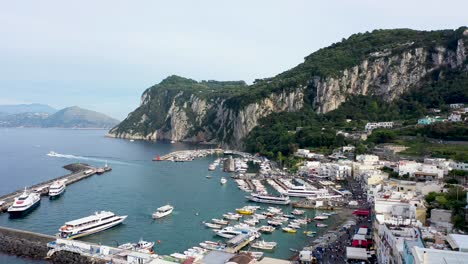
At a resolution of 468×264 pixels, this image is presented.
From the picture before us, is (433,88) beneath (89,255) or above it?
above

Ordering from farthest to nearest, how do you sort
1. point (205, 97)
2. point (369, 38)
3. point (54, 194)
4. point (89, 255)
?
1. point (205, 97)
2. point (369, 38)
3. point (54, 194)
4. point (89, 255)

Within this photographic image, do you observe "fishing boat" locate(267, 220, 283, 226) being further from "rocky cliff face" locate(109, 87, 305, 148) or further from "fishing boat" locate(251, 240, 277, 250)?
"rocky cliff face" locate(109, 87, 305, 148)

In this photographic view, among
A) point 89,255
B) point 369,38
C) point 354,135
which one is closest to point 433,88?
point 354,135

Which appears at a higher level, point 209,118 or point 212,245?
point 209,118

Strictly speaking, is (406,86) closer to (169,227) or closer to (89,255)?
(169,227)

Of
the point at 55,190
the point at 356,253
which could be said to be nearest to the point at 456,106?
the point at 356,253

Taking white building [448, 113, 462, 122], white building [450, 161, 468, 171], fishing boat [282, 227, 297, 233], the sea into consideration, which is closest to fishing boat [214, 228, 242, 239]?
the sea

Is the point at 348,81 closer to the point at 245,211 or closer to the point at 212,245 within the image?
the point at 245,211

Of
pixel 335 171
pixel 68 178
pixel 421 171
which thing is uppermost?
pixel 421 171
